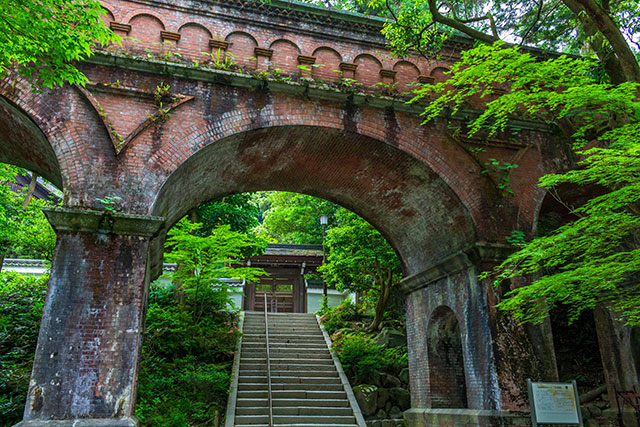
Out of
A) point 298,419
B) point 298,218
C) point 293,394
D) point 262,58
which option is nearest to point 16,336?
point 293,394

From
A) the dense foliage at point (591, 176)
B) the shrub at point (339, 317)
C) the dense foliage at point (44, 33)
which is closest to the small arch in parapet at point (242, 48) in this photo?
the dense foliage at point (44, 33)

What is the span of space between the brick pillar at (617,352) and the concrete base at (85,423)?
368 inches

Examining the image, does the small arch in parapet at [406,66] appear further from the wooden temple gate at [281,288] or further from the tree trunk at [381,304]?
the wooden temple gate at [281,288]

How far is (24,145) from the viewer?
25.5 ft

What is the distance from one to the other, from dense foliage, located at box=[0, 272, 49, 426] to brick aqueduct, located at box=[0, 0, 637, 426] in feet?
9.75

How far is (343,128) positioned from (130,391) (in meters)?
5.18

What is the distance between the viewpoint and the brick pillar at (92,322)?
5824 mm

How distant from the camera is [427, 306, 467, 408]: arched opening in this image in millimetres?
9125

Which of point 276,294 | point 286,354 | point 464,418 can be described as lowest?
point 464,418

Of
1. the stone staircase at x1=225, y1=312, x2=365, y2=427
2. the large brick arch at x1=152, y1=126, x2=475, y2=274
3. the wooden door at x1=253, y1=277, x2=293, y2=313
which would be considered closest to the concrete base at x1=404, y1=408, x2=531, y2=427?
the stone staircase at x1=225, y1=312, x2=365, y2=427

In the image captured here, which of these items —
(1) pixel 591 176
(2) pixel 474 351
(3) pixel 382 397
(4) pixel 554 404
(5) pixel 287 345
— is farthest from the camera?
(5) pixel 287 345

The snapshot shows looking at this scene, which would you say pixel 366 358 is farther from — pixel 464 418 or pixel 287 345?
pixel 464 418

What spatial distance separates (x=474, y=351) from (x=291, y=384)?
4.41 meters

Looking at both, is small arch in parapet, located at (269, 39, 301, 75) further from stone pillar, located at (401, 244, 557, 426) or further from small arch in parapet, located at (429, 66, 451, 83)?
stone pillar, located at (401, 244, 557, 426)
